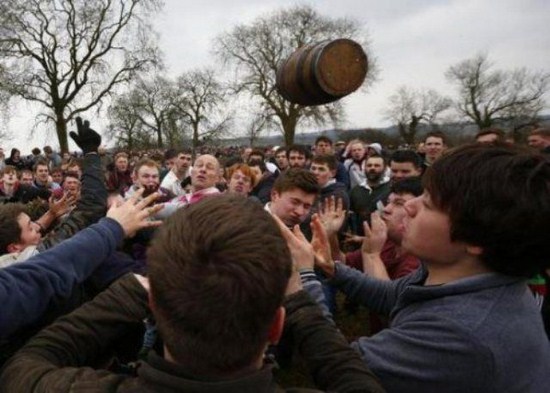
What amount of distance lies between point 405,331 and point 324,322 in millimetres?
221

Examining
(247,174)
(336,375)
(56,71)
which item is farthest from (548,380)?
(56,71)

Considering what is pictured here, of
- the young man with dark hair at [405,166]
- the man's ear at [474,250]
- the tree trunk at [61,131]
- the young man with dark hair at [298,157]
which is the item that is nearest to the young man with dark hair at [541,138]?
the young man with dark hair at [405,166]

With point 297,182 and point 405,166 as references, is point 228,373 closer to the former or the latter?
point 297,182

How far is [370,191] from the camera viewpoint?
604cm

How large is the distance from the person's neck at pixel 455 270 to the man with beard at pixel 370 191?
173 inches

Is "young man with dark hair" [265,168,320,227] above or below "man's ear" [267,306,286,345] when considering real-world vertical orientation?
below

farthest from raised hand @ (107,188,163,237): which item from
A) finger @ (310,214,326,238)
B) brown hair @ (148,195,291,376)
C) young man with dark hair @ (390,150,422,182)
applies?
young man with dark hair @ (390,150,422,182)

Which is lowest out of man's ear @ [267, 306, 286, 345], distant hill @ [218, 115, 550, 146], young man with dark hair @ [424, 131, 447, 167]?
distant hill @ [218, 115, 550, 146]

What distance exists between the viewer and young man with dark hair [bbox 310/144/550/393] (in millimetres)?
1221

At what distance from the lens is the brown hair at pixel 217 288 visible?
0.92 meters

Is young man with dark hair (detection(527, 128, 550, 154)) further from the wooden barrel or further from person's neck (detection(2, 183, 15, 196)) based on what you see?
person's neck (detection(2, 183, 15, 196))

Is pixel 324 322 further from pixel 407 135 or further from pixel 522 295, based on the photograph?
pixel 407 135

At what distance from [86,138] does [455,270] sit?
6.57ft

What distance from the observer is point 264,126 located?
35625 mm
